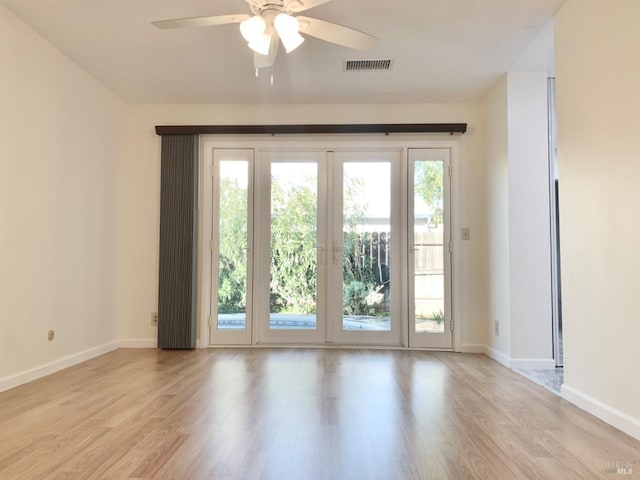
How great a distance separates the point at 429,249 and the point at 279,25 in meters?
2.83

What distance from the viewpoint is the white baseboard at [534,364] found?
11.2 feet

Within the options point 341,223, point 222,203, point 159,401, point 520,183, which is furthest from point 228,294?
point 520,183

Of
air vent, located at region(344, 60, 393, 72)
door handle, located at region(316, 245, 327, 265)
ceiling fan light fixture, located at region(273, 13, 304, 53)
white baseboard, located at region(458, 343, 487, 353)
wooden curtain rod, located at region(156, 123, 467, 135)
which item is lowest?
white baseboard, located at region(458, 343, 487, 353)

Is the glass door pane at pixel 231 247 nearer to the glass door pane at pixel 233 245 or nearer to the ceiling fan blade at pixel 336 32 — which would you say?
the glass door pane at pixel 233 245

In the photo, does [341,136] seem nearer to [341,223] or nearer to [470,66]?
[341,223]

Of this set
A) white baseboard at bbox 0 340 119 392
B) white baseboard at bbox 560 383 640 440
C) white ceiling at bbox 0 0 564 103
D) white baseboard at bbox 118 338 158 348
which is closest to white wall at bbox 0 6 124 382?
white baseboard at bbox 0 340 119 392

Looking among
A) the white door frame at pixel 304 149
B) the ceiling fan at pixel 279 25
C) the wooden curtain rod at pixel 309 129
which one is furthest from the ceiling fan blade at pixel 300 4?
the white door frame at pixel 304 149

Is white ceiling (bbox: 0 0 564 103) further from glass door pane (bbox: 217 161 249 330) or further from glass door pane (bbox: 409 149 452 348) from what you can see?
glass door pane (bbox: 217 161 249 330)

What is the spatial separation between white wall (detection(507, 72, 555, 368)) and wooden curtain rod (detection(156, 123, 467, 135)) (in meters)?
0.72

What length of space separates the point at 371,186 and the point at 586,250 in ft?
7.45

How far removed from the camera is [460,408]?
244cm

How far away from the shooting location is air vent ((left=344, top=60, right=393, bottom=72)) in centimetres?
342

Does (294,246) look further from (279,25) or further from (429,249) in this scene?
(279,25)

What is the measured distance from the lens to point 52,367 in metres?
3.22
